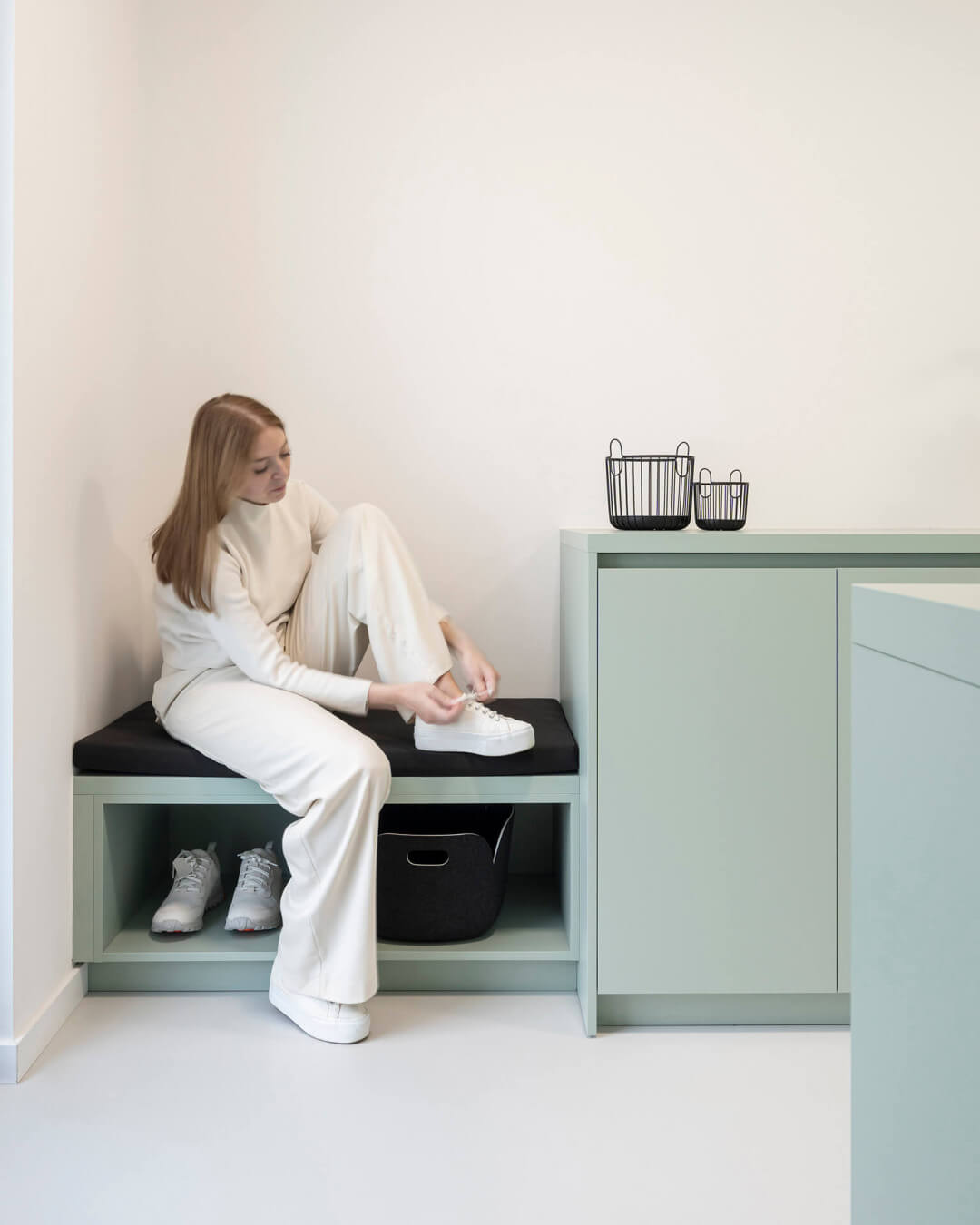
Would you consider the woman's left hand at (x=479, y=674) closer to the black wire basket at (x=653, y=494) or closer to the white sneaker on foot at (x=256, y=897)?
the black wire basket at (x=653, y=494)

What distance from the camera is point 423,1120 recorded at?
167cm

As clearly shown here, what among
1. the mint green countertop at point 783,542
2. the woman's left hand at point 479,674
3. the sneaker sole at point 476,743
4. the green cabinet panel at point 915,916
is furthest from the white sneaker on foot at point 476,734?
the green cabinet panel at point 915,916

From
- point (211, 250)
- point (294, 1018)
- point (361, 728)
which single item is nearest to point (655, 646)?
point (361, 728)

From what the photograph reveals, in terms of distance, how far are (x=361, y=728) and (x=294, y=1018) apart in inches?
22.6

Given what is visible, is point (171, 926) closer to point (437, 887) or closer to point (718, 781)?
point (437, 887)

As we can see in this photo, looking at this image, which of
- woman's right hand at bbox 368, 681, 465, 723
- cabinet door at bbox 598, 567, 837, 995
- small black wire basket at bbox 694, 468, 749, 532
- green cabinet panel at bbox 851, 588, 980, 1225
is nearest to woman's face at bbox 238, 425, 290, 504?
woman's right hand at bbox 368, 681, 465, 723

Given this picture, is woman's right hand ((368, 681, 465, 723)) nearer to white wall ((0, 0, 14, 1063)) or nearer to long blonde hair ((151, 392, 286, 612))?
long blonde hair ((151, 392, 286, 612))

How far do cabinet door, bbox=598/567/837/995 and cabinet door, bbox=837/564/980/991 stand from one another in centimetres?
2

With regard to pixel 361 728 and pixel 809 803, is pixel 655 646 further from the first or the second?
pixel 361 728

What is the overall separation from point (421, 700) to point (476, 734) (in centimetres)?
13

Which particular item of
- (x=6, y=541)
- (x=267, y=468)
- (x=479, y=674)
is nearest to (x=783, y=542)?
(x=479, y=674)

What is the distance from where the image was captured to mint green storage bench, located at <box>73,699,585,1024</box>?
204 centimetres

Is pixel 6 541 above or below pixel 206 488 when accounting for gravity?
below

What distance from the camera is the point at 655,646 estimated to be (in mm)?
1961
